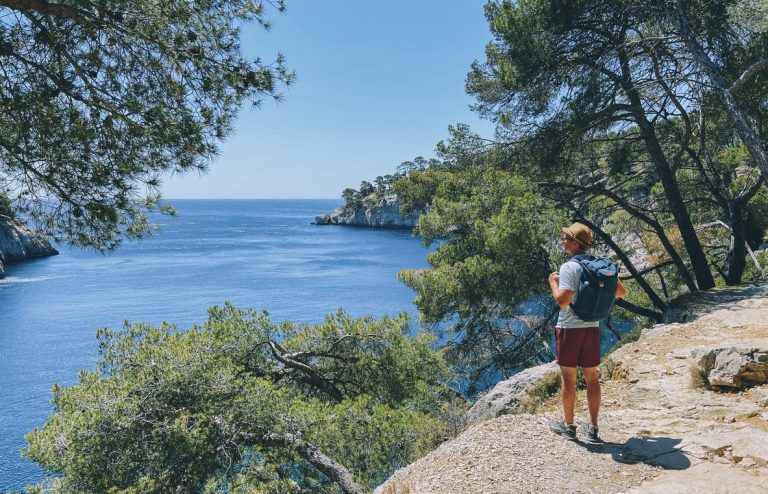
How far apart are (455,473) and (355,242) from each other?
67.4 m

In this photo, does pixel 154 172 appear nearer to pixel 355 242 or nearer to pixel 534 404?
pixel 534 404

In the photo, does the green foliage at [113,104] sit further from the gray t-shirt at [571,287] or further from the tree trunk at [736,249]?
the tree trunk at [736,249]

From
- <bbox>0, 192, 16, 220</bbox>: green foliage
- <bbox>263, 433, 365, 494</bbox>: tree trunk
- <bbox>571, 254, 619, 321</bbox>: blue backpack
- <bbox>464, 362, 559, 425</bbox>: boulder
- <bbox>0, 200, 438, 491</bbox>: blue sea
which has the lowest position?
<bbox>0, 200, 438, 491</bbox>: blue sea

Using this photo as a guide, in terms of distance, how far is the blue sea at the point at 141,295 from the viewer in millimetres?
18416

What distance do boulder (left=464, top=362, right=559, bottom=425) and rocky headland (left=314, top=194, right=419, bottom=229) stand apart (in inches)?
3236

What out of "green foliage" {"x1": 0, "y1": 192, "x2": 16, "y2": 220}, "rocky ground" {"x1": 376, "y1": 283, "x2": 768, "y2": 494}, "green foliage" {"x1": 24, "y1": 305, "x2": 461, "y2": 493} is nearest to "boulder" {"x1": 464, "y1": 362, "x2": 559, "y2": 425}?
"rocky ground" {"x1": 376, "y1": 283, "x2": 768, "y2": 494}

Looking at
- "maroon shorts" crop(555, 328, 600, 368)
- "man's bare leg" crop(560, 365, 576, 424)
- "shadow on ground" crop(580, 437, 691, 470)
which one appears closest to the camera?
"shadow on ground" crop(580, 437, 691, 470)

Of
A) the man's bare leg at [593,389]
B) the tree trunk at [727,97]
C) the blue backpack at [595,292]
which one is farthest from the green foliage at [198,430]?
the tree trunk at [727,97]

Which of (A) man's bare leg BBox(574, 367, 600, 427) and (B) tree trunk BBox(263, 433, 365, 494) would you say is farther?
(B) tree trunk BBox(263, 433, 365, 494)

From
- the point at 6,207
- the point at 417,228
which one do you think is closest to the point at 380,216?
the point at 417,228

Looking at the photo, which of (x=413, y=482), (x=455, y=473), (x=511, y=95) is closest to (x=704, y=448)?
(x=455, y=473)

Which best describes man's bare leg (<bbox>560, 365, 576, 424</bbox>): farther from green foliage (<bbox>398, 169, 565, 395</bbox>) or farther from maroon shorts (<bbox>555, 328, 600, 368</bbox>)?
green foliage (<bbox>398, 169, 565, 395</bbox>)

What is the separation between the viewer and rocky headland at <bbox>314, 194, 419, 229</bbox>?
94125mm

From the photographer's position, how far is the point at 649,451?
12.1 feet
